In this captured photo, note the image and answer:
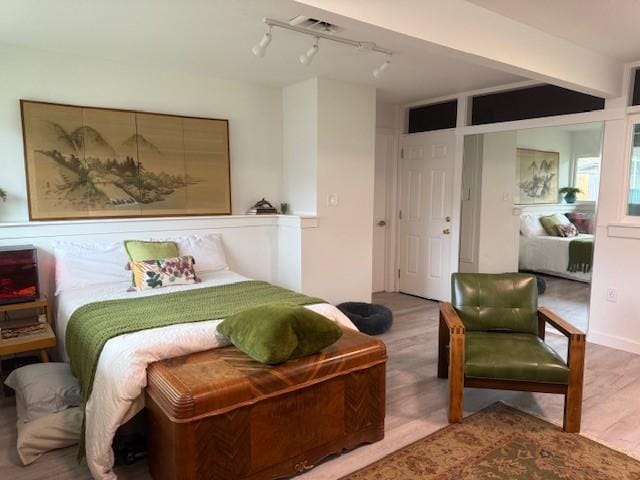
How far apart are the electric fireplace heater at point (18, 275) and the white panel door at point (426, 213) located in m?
3.81

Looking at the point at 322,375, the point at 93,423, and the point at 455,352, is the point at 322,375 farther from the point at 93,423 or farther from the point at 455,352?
the point at 93,423

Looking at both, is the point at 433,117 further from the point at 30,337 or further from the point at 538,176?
the point at 30,337

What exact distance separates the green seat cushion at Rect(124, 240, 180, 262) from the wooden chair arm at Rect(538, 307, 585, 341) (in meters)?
2.67

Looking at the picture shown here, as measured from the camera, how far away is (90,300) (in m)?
2.77

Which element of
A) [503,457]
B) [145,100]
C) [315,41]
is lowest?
[503,457]

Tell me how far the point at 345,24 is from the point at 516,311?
207 cm

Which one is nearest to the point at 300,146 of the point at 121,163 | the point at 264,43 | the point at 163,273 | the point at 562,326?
the point at 121,163

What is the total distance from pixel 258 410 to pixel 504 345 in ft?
5.00

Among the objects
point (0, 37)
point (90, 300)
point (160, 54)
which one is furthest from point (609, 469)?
point (0, 37)

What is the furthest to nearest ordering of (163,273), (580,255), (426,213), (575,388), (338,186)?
(426,213), (580,255), (338,186), (163,273), (575,388)

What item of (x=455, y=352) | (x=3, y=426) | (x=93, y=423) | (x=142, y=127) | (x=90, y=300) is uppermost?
(x=142, y=127)

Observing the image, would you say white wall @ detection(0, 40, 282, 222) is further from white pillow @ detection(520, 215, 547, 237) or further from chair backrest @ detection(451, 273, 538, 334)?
white pillow @ detection(520, 215, 547, 237)

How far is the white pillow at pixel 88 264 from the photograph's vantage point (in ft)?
10.3

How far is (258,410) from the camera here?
1902 mm
